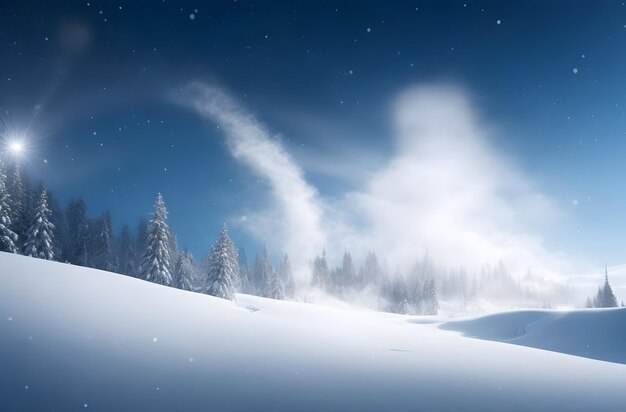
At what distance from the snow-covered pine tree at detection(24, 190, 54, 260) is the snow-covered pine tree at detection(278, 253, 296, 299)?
4913cm

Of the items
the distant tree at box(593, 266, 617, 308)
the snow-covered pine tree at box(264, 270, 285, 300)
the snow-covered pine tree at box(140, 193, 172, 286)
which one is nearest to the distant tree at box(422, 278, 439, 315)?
the distant tree at box(593, 266, 617, 308)

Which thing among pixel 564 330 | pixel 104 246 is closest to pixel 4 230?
pixel 104 246

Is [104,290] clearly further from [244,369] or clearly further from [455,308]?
[455,308]

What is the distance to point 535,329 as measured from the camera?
27391mm

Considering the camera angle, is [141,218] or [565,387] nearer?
[565,387]

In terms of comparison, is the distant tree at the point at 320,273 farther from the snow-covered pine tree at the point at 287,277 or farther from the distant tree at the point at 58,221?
the distant tree at the point at 58,221

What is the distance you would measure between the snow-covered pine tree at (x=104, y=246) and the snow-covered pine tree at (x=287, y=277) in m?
38.3

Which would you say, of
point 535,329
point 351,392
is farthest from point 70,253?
point 535,329

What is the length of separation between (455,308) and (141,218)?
99.4m

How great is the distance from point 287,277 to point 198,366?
78.7 meters

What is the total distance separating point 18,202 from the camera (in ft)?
125

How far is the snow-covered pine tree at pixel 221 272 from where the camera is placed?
34.7m

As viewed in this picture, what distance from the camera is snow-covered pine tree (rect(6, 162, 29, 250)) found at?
35.3 meters

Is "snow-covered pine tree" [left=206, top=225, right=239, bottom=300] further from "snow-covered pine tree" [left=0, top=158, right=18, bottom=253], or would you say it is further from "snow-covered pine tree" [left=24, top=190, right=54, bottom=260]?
"snow-covered pine tree" [left=0, top=158, right=18, bottom=253]
